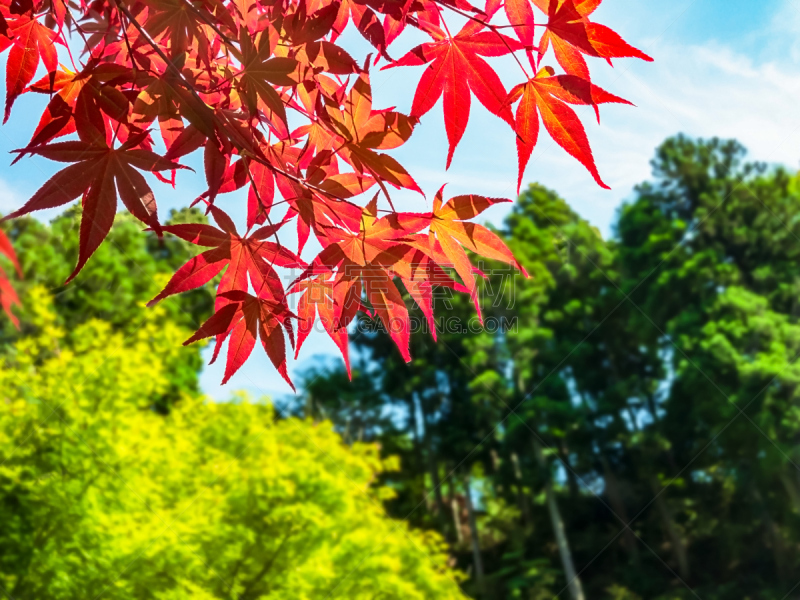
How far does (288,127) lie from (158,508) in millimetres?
3201

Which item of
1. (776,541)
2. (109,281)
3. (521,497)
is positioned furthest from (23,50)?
(521,497)

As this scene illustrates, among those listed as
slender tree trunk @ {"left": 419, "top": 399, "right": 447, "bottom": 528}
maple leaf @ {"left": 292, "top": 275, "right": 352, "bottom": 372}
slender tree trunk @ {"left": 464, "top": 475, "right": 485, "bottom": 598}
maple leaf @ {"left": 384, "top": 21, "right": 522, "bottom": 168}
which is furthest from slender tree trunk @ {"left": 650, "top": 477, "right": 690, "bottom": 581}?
maple leaf @ {"left": 384, "top": 21, "right": 522, "bottom": 168}

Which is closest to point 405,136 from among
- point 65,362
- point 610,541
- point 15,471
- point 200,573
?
point 200,573

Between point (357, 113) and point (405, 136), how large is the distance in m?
0.05

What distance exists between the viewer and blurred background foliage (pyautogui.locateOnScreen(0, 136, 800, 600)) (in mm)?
6641

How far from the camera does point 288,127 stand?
22.6 inches

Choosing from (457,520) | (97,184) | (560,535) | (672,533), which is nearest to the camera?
(97,184)

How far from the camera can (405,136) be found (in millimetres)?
570

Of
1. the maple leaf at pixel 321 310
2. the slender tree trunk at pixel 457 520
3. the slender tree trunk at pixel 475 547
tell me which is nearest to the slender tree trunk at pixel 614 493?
the slender tree trunk at pixel 475 547

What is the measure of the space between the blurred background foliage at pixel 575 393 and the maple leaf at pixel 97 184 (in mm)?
3433

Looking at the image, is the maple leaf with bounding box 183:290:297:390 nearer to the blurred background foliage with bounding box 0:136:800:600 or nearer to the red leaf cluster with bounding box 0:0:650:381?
the red leaf cluster with bounding box 0:0:650:381

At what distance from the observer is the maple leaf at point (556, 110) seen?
50 cm

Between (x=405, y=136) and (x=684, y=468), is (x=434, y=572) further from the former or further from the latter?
(x=684, y=468)

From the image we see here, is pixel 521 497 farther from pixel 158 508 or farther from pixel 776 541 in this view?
pixel 158 508
